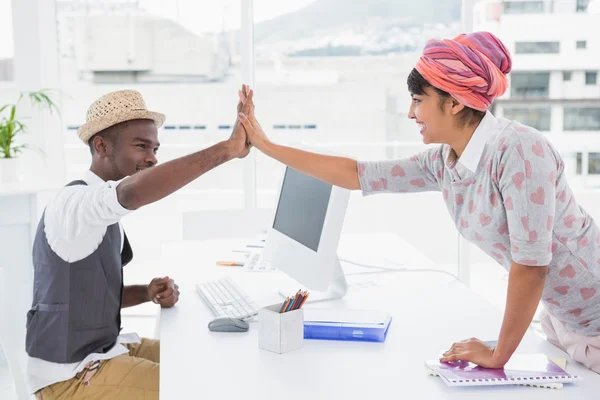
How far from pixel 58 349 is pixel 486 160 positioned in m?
1.14

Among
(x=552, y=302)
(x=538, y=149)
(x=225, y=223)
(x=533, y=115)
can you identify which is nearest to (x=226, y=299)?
(x=552, y=302)

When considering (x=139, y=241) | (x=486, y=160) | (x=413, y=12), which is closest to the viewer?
(x=486, y=160)

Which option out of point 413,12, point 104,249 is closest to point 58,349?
point 104,249

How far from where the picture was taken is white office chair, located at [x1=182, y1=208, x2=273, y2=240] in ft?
10.8

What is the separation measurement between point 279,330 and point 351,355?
0.17 m

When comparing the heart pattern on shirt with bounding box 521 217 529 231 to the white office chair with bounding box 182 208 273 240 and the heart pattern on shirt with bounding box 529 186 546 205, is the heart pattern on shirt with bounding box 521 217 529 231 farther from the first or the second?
the white office chair with bounding box 182 208 273 240

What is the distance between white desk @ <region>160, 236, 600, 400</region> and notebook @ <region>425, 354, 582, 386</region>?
17mm

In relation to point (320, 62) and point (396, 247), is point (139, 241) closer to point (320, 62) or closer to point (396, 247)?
point (320, 62)

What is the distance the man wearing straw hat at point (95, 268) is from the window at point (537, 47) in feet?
9.99

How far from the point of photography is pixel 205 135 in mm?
4758

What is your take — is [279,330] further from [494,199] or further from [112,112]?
[112,112]

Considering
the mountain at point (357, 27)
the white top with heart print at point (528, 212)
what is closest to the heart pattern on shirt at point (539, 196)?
the white top with heart print at point (528, 212)

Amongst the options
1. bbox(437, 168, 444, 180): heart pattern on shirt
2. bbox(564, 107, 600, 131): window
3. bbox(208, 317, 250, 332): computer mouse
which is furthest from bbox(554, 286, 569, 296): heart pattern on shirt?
bbox(564, 107, 600, 131): window

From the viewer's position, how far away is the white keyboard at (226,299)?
1948 mm
